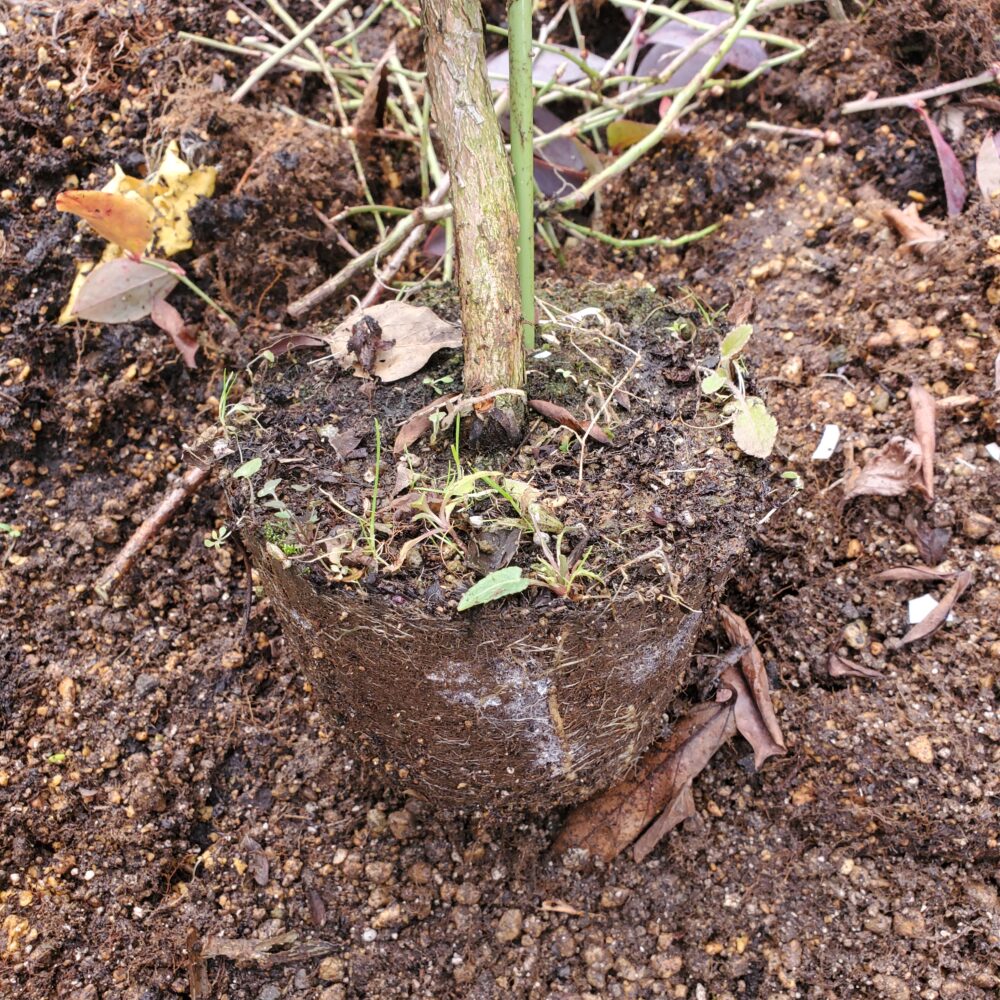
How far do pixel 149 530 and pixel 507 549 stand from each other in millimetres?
713

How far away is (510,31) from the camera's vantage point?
0.93m

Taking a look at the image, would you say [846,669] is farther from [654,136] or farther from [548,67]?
[548,67]

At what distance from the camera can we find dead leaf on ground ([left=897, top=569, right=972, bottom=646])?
1.34 metres

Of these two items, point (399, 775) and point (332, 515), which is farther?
point (399, 775)

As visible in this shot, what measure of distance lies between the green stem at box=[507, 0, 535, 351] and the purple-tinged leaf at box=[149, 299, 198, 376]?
73 cm

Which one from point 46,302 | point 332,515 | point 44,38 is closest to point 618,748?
point 332,515

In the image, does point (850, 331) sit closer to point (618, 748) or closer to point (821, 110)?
point (821, 110)

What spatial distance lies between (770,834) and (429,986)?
575 mm

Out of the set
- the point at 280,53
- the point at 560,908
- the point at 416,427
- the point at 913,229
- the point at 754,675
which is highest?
the point at 280,53

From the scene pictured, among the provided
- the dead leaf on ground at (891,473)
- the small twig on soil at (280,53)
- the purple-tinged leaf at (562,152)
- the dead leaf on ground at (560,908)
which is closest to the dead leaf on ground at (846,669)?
the dead leaf on ground at (891,473)

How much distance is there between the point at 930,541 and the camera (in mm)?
1395

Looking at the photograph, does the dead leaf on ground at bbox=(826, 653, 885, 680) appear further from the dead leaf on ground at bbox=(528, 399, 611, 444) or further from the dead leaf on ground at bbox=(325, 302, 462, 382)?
the dead leaf on ground at bbox=(325, 302, 462, 382)

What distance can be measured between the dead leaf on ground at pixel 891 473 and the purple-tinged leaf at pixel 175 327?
1198 mm

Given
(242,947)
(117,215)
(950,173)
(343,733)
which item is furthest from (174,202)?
(950,173)
